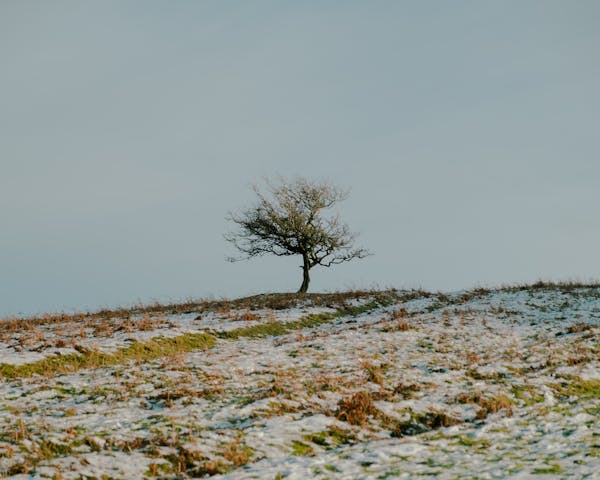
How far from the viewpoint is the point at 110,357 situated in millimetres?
20094

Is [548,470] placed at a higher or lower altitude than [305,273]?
lower

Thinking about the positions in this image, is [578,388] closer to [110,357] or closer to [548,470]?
[548,470]

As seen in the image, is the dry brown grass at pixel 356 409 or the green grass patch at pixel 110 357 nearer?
the dry brown grass at pixel 356 409

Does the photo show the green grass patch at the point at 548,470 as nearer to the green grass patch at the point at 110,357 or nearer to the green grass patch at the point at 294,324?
the green grass patch at the point at 110,357

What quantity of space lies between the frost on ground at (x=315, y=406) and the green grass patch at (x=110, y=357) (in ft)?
0.40

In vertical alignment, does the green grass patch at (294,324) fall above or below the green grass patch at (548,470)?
above

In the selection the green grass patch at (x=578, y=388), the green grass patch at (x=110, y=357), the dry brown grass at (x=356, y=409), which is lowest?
the green grass patch at (x=578, y=388)

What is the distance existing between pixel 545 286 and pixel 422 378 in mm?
27233

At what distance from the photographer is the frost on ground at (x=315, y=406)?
10.1 metres

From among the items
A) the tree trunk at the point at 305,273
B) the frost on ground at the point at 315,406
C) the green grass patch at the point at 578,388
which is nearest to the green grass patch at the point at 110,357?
the frost on ground at the point at 315,406

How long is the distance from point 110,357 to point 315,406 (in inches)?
394

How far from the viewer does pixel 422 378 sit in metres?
16.0

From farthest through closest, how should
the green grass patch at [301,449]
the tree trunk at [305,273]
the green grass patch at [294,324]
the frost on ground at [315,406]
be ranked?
the tree trunk at [305,273] < the green grass patch at [294,324] < the green grass patch at [301,449] < the frost on ground at [315,406]

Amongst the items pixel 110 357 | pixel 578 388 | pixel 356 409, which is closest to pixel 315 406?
pixel 356 409
